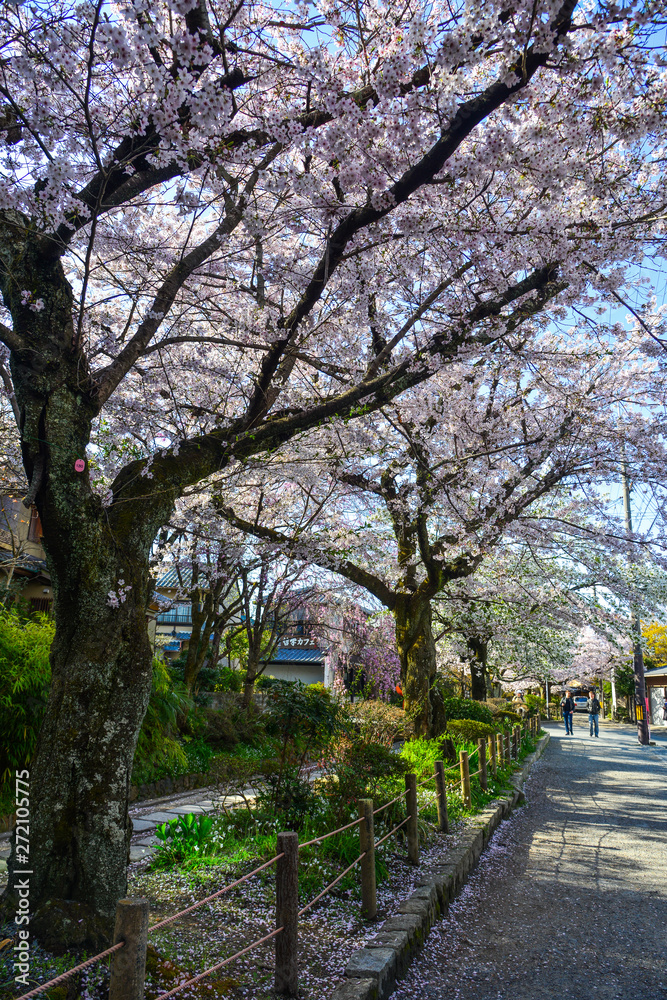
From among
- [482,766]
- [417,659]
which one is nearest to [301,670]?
[417,659]

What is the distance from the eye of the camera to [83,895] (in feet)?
10.8

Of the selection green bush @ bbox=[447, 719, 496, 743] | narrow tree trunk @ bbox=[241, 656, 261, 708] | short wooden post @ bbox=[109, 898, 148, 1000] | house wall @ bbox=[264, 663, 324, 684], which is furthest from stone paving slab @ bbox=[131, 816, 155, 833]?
house wall @ bbox=[264, 663, 324, 684]

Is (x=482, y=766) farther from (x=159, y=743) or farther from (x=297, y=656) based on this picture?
(x=297, y=656)

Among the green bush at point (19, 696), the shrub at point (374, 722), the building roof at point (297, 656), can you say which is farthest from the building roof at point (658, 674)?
the green bush at point (19, 696)

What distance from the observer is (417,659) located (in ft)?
37.7

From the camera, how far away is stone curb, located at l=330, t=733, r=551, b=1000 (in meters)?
3.55

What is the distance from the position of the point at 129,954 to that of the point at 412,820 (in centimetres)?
414

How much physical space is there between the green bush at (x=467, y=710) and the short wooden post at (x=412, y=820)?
11195 mm

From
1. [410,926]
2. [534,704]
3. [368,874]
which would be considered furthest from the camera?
[534,704]

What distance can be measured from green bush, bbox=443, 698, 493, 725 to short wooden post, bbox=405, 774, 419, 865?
11.2 m

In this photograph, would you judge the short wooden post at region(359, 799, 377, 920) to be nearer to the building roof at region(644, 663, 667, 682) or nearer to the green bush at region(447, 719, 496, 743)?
the green bush at region(447, 719, 496, 743)

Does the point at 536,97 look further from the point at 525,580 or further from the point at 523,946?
the point at 525,580

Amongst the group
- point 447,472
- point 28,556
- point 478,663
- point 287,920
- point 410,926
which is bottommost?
point 410,926

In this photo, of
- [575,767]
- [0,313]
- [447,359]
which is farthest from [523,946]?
[575,767]
